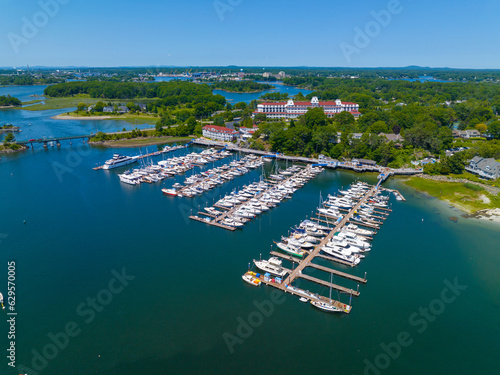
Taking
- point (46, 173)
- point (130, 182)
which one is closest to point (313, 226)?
point (130, 182)

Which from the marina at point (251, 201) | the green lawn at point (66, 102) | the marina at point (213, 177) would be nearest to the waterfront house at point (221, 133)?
the marina at point (213, 177)

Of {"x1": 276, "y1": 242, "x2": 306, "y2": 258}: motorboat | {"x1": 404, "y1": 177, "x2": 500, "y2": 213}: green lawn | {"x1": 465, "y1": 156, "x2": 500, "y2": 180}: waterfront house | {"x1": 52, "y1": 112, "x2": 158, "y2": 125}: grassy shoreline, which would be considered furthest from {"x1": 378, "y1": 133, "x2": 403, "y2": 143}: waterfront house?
{"x1": 52, "y1": 112, "x2": 158, "y2": 125}: grassy shoreline

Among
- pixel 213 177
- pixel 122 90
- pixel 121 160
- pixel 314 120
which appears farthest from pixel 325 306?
pixel 122 90

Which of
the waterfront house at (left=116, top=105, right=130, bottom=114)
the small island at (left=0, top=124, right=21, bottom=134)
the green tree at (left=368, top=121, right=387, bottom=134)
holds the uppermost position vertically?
the green tree at (left=368, top=121, right=387, bottom=134)

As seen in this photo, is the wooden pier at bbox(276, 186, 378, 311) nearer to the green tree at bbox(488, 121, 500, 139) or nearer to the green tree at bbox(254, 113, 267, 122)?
the green tree at bbox(488, 121, 500, 139)

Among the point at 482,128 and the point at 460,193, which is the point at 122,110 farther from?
the point at 482,128

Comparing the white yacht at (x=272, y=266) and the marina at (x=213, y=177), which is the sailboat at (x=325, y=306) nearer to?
the white yacht at (x=272, y=266)

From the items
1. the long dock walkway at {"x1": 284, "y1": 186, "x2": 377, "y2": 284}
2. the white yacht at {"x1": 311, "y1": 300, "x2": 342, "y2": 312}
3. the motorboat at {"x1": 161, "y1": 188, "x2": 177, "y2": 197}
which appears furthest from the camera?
the motorboat at {"x1": 161, "y1": 188, "x2": 177, "y2": 197}
